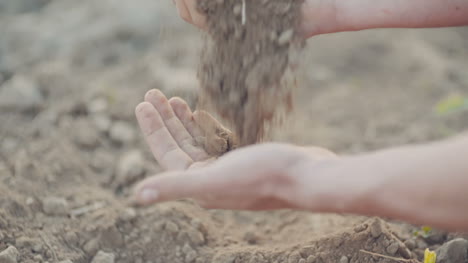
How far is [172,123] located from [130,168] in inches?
27.4

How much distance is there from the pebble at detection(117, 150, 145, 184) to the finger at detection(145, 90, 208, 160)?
0.65 meters

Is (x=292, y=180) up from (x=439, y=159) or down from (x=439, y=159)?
down

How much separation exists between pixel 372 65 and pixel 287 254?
200 centimetres

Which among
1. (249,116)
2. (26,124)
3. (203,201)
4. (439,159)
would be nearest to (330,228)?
(249,116)

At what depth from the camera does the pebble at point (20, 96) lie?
3.12m

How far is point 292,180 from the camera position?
1.59m

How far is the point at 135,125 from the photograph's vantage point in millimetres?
3158

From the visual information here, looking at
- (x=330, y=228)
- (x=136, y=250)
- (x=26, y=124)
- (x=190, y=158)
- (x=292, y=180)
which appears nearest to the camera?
(x=292, y=180)

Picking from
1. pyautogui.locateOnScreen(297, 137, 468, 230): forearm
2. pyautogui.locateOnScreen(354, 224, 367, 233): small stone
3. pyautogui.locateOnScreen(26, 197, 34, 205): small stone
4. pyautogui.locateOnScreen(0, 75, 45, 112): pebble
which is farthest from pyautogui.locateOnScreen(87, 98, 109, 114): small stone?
pyautogui.locateOnScreen(297, 137, 468, 230): forearm

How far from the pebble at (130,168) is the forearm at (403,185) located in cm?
138

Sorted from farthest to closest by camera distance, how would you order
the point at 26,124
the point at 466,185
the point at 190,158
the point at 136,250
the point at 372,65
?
the point at 372,65, the point at 26,124, the point at 136,250, the point at 190,158, the point at 466,185

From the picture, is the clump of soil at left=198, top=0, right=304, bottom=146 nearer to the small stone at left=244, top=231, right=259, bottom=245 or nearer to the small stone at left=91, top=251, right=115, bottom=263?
the small stone at left=244, top=231, right=259, bottom=245

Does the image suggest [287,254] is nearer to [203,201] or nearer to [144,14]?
[203,201]

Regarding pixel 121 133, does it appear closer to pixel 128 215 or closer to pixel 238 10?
pixel 128 215
